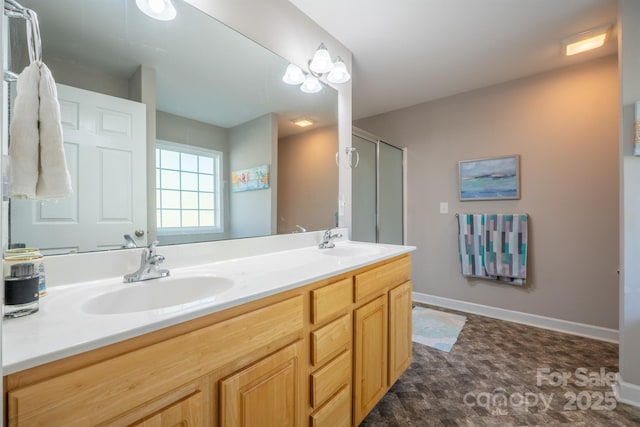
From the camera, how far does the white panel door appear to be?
85cm

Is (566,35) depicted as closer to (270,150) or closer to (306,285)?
(270,150)

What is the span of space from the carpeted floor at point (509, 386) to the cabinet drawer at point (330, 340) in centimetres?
60

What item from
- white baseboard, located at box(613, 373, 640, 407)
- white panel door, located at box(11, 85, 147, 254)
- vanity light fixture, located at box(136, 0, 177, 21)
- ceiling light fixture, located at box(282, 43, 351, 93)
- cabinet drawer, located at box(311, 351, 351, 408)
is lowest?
white baseboard, located at box(613, 373, 640, 407)

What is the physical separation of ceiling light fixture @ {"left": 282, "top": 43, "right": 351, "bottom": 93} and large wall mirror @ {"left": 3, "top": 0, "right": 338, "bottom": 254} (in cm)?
7

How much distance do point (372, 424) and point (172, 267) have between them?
1.25m

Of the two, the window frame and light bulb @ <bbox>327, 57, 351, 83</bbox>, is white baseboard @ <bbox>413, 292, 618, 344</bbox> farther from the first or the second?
the window frame

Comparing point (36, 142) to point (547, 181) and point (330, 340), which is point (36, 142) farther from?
point (547, 181)

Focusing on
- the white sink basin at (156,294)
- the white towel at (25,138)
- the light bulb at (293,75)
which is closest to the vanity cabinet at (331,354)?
the white sink basin at (156,294)

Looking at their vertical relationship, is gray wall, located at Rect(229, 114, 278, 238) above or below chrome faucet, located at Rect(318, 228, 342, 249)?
above

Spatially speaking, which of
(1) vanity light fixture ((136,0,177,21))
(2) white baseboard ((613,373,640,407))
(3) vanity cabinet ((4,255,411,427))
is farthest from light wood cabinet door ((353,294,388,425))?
(1) vanity light fixture ((136,0,177,21))

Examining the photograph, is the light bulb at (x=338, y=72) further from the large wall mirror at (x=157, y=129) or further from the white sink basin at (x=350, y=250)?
the white sink basin at (x=350, y=250)

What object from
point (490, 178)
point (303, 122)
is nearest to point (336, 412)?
point (303, 122)

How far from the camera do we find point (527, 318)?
254 cm

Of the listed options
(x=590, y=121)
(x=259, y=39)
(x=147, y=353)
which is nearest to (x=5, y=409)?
(x=147, y=353)
